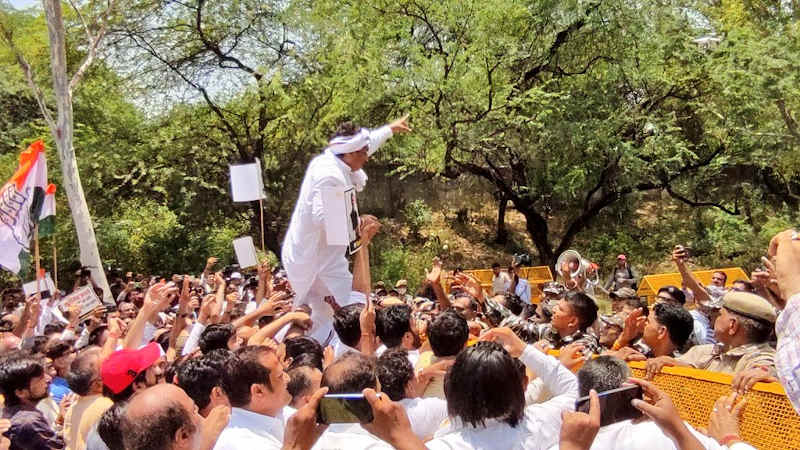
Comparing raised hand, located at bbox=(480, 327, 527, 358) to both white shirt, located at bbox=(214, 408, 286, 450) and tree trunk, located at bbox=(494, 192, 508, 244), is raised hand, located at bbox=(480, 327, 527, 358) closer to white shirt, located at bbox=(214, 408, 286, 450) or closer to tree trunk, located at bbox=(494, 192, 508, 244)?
white shirt, located at bbox=(214, 408, 286, 450)

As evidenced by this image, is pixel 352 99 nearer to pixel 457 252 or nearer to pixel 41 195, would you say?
pixel 457 252

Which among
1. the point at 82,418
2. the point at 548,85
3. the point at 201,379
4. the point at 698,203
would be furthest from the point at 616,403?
the point at 698,203

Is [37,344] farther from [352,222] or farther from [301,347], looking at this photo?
[301,347]

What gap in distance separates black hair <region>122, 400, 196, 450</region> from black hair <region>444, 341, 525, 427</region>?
102 cm

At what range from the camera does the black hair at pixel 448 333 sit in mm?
3799

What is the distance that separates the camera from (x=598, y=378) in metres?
2.82

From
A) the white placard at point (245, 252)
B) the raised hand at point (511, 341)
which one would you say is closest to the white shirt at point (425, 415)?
the raised hand at point (511, 341)

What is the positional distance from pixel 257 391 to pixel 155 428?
607mm

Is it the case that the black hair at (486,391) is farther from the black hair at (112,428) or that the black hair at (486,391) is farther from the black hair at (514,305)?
the black hair at (514,305)

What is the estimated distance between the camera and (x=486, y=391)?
267 cm

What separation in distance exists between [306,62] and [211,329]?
52.2 feet

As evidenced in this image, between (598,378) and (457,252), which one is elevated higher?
(598,378)

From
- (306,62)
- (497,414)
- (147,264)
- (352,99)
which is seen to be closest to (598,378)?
(497,414)

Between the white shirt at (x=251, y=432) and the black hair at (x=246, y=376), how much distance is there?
5cm
